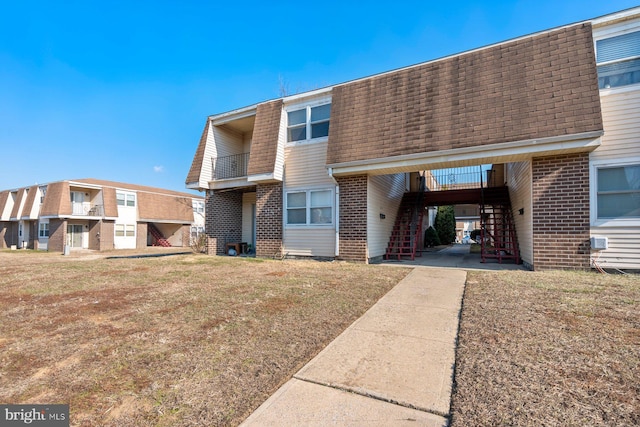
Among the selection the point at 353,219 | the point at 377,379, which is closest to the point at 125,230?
the point at 353,219

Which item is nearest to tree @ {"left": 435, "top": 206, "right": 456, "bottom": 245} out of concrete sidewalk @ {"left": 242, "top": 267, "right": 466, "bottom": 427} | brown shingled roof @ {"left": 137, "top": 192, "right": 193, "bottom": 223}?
concrete sidewalk @ {"left": 242, "top": 267, "right": 466, "bottom": 427}

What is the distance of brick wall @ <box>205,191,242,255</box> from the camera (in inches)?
547

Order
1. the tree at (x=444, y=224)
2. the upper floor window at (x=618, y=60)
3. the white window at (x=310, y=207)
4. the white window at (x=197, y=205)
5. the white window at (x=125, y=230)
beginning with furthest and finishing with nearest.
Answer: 1. the white window at (x=197, y=205)
2. the white window at (x=125, y=230)
3. the tree at (x=444, y=224)
4. the white window at (x=310, y=207)
5. the upper floor window at (x=618, y=60)

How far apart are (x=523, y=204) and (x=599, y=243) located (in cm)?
238

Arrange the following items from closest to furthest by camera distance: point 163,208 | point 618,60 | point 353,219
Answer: point 618,60
point 353,219
point 163,208

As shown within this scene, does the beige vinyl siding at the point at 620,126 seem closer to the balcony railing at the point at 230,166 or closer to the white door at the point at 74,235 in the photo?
the balcony railing at the point at 230,166

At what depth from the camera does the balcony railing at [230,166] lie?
13.8 m

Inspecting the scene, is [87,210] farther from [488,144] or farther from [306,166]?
[488,144]

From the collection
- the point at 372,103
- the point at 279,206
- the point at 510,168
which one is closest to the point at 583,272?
the point at 510,168

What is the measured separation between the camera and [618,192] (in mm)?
7188

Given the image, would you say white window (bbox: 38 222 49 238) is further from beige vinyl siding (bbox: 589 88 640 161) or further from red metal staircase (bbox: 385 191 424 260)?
beige vinyl siding (bbox: 589 88 640 161)

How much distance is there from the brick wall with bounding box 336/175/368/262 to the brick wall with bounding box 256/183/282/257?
2686mm

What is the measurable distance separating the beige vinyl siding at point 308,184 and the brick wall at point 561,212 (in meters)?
5.85

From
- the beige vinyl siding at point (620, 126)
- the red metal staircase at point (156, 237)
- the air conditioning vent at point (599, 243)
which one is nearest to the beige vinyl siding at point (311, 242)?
the air conditioning vent at point (599, 243)
